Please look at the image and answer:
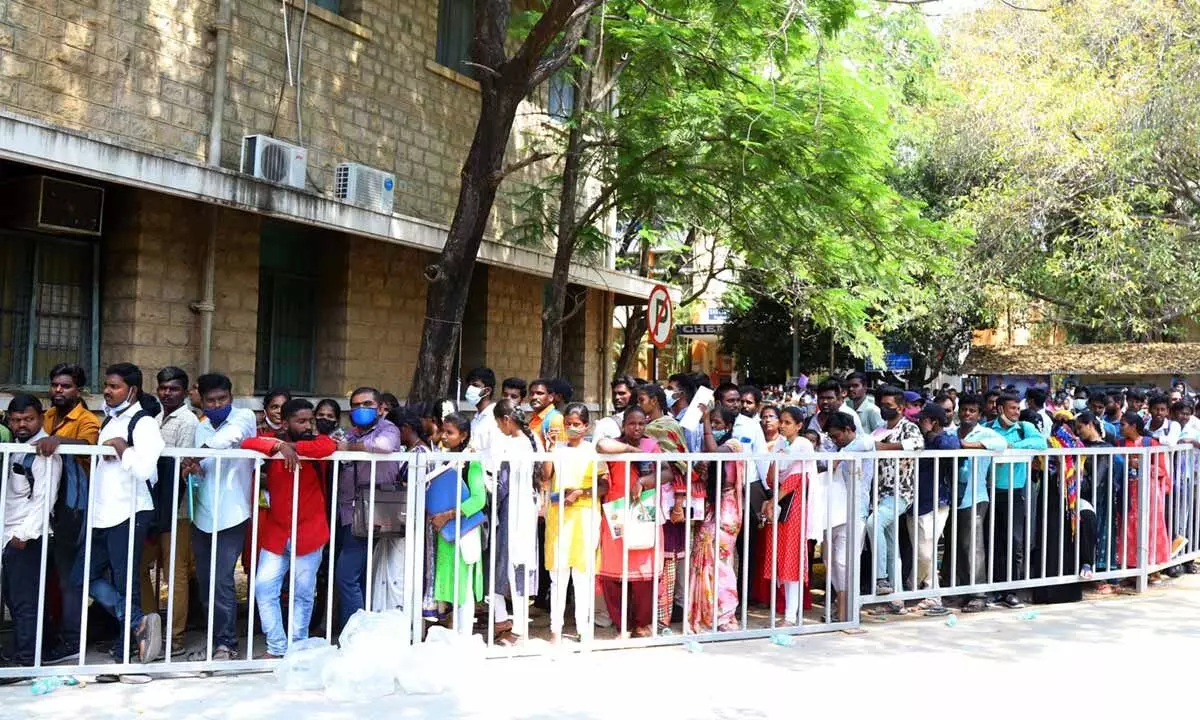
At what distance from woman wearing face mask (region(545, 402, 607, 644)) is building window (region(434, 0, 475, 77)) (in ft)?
26.8

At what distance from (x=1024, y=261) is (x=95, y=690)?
20.7 m

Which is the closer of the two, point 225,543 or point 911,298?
point 225,543

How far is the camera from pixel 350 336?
1195cm

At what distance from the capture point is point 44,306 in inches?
360

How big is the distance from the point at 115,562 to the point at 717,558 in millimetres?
3613

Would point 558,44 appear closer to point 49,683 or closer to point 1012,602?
point 1012,602

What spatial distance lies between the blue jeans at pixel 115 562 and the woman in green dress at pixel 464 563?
162 centimetres

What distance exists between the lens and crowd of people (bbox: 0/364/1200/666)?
573 centimetres

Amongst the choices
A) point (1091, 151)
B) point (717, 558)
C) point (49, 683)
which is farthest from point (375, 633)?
point (1091, 151)

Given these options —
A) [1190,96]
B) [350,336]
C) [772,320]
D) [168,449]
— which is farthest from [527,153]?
[772,320]

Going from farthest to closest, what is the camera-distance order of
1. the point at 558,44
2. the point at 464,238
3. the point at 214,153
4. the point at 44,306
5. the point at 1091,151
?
the point at 1091,151, the point at 558,44, the point at 214,153, the point at 44,306, the point at 464,238

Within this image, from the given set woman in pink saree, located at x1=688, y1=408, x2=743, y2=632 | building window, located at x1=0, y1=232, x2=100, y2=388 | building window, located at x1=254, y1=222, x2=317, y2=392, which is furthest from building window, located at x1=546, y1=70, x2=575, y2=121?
woman in pink saree, located at x1=688, y1=408, x2=743, y2=632

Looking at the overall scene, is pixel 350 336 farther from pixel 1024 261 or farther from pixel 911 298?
pixel 1024 261

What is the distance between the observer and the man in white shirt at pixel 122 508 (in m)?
5.53
